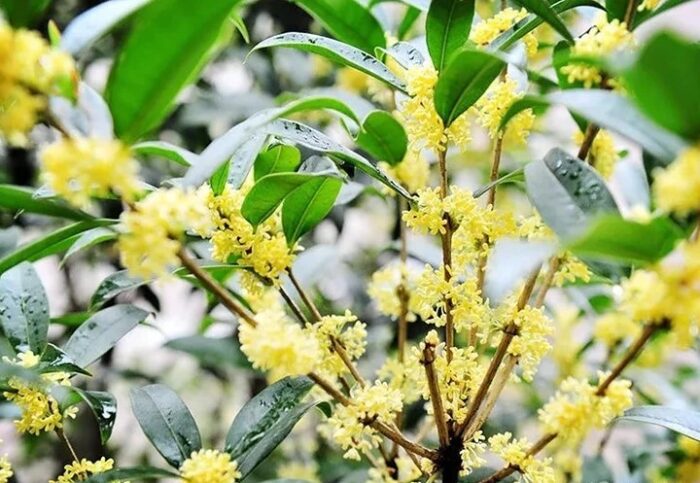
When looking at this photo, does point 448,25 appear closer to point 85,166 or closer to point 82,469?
point 85,166

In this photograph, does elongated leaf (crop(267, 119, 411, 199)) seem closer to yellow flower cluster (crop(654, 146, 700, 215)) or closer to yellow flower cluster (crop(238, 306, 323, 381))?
yellow flower cluster (crop(238, 306, 323, 381))

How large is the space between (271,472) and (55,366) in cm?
79

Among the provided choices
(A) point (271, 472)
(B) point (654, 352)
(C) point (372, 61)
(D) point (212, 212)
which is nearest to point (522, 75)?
(C) point (372, 61)

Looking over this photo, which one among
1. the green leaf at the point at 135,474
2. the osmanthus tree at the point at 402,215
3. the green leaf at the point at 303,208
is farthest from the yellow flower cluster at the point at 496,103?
the green leaf at the point at 135,474

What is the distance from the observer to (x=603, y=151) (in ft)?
2.31

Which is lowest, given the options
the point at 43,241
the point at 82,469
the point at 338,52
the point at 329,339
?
the point at 82,469

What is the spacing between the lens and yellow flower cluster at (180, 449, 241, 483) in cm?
55

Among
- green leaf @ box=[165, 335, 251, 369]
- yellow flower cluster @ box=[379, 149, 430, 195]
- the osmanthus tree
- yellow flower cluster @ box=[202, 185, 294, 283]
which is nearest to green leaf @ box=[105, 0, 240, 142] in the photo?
the osmanthus tree

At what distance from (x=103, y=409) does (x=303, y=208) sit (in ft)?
0.77

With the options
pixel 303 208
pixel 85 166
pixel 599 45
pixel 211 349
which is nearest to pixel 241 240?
pixel 303 208

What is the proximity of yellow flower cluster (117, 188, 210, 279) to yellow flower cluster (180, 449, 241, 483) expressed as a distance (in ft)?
0.50

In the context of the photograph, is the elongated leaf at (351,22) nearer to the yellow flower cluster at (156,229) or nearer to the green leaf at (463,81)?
the green leaf at (463,81)

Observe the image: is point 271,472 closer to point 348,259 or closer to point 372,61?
point 348,259

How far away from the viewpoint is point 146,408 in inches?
27.3
